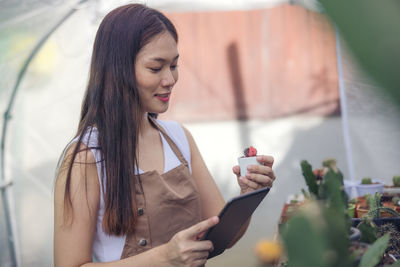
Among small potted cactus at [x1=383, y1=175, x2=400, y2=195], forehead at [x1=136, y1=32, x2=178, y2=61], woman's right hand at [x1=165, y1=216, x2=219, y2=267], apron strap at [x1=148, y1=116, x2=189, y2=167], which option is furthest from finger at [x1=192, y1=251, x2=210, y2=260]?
small potted cactus at [x1=383, y1=175, x2=400, y2=195]

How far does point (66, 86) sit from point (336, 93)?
3565 mm

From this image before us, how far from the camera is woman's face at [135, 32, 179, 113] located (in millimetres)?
1424

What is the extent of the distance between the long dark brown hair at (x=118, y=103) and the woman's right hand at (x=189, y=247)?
24 centimetres

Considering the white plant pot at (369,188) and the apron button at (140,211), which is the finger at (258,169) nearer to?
the apron button at (140,211)

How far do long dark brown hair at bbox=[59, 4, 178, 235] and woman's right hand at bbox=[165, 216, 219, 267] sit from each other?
24 centimetres

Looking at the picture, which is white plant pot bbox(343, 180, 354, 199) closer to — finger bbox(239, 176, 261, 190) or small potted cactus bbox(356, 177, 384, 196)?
small potted cactus bbox(356, 177, 384, 196)

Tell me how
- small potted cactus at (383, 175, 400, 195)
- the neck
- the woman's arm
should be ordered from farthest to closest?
1. small potted cactus at (383, 175, 400, 195)
2. the neck
3. the woman's arm

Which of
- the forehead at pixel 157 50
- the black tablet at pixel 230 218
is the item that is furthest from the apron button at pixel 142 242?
the forehead at pixel 157 50

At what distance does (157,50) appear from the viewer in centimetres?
143

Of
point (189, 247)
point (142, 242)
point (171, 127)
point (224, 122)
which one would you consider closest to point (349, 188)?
point (171, 127)

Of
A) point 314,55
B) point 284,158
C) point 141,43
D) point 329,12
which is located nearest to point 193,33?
point 314,55

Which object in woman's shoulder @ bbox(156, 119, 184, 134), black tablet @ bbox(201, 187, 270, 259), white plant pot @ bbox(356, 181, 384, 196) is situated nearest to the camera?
black tablet @ bbox(201, 187, 270, 259)

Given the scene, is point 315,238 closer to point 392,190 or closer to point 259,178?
point 259,178

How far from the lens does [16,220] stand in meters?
4.27
